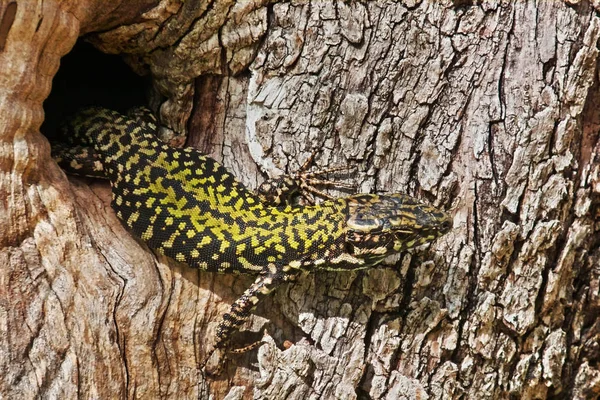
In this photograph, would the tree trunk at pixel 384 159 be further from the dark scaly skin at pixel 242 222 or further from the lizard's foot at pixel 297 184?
the dark scaly skin at pixel 242 222

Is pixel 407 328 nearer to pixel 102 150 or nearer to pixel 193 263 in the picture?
pixel 193 263

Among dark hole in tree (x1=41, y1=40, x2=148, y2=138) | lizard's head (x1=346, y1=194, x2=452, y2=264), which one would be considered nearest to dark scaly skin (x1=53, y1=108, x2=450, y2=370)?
lizard's head (x1=346, y1=194, x2=452, y2=264)

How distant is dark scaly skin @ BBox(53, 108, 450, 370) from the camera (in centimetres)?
418

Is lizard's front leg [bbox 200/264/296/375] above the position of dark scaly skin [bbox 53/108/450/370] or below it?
below

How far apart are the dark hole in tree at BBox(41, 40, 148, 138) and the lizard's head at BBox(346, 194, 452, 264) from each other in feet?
7.84

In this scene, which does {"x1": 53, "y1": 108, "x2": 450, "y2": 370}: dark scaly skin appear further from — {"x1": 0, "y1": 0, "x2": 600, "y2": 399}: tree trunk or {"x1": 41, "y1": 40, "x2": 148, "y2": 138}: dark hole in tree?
{"x1": 41, "y1": 40, "x2": 148, "y2": 138}: dark hole in tree

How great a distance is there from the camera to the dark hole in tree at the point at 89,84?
18.2 ft

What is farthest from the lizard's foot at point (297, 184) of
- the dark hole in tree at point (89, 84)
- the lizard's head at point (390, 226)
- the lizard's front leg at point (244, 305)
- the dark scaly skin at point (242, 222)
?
Answer: the dark hole in tree at point (89, 84)

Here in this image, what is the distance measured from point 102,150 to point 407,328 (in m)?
2.40

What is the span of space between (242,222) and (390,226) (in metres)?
0.96

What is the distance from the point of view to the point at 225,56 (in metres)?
4.41

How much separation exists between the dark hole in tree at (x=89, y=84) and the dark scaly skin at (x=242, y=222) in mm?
1247

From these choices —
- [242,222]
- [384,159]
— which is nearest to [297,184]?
[242,222]

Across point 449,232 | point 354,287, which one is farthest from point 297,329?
point 449,232
